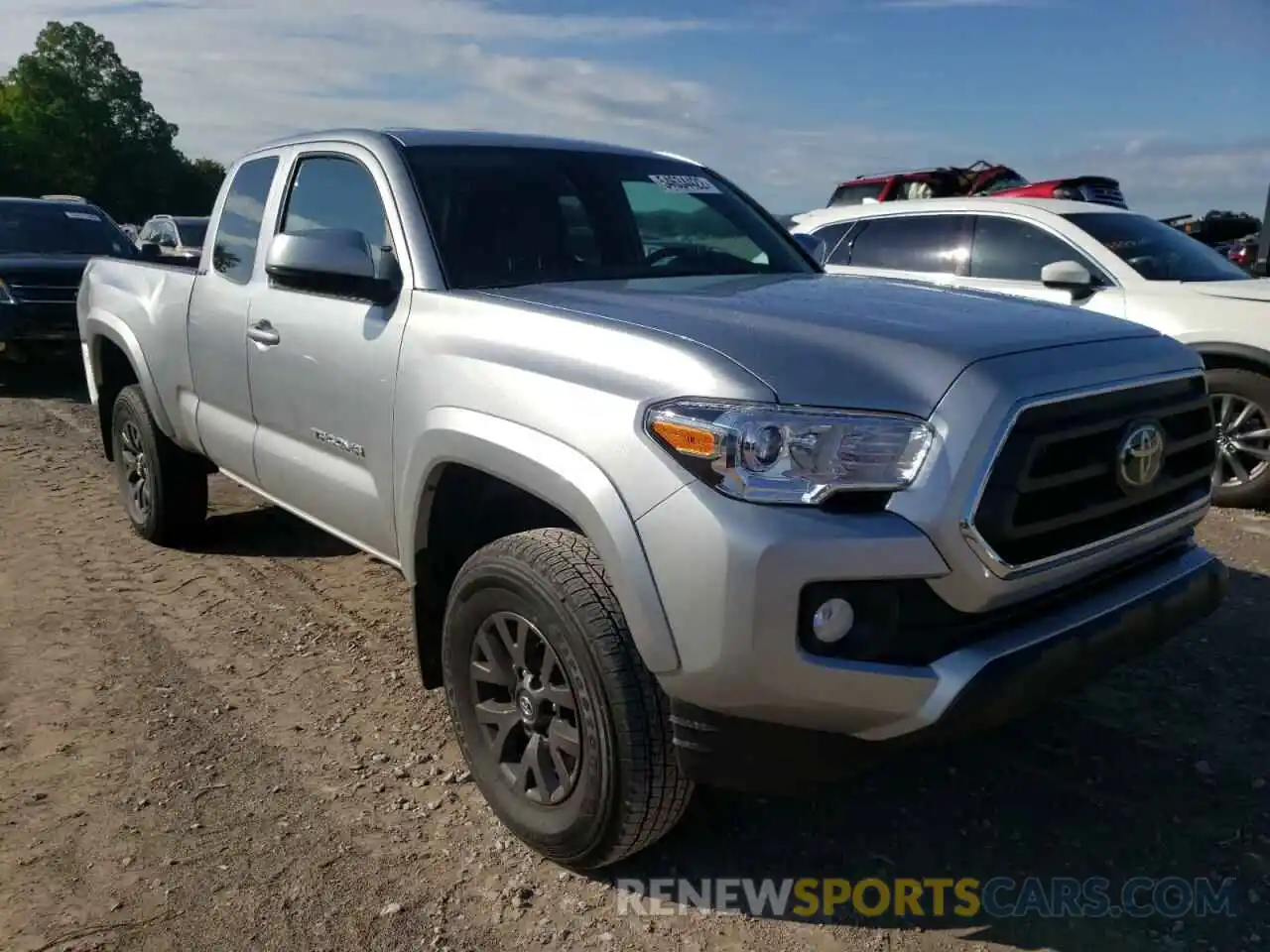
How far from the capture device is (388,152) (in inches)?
137

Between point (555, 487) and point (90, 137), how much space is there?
71713 millimetres

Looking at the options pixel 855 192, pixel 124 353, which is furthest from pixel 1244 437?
pixel 855 192

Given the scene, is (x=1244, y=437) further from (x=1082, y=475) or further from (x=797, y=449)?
(x=797, y=449)

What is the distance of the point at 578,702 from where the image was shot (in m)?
2.49

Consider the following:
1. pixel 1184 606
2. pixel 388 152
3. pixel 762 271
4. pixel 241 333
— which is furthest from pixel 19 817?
pixel 1184 606

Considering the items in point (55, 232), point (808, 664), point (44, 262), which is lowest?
point (808, 664)

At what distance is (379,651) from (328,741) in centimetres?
73

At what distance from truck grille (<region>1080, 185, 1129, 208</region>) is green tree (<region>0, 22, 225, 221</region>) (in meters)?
53.9

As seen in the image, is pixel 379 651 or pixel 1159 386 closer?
pixel 1159 386

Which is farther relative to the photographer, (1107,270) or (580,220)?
(1107,270)

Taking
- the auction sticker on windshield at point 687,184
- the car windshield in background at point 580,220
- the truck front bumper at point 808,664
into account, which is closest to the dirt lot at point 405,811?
the truck front bumper at point 808,664

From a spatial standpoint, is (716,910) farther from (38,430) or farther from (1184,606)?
(38,430)

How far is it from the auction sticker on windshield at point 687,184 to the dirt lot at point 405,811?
2.06 m

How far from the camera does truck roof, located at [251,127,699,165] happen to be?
3588 millimetres
